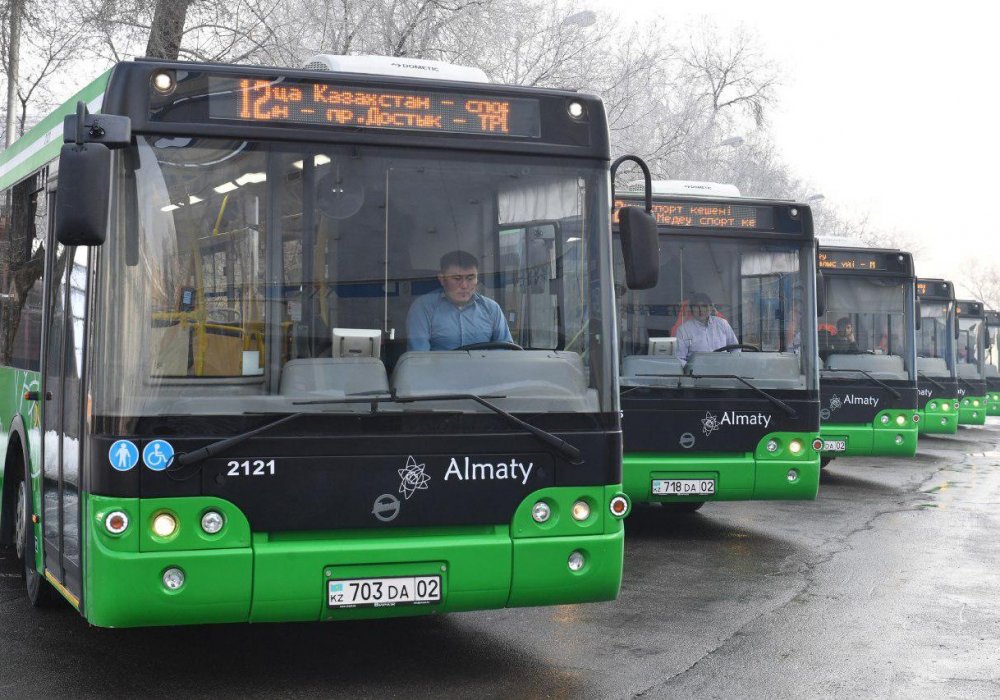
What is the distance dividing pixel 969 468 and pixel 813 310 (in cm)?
983

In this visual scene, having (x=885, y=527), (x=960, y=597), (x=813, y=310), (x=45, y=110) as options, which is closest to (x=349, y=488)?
(x=960, y=597)

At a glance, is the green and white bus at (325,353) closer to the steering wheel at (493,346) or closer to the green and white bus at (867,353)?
the steering wheel at (493,346)

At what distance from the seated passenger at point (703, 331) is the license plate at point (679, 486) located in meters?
0.99

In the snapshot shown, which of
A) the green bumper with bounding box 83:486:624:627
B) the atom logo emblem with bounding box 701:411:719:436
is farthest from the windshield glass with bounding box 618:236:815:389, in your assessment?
the green bumper with bounding box 83:486:624:627

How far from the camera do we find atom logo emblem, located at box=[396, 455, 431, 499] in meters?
5.90

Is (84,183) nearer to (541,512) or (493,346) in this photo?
(493,346)

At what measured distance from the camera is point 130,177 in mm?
5629

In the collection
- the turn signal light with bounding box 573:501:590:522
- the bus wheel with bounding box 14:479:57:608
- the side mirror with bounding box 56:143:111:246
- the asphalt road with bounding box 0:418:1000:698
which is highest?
the side mirror with bounding box 56:143:111:246

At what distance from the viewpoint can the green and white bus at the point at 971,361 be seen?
92.3 ft

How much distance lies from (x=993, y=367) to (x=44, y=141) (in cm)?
2809

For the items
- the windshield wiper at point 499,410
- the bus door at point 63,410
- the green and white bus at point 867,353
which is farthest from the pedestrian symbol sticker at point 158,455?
the green and white bus at point 867,353

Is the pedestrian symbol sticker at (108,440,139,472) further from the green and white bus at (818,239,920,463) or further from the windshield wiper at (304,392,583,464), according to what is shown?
the green and white bus at (818,239,920,463)

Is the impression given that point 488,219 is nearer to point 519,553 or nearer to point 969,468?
point 519,553

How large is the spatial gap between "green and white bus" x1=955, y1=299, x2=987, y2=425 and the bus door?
2423 cm
